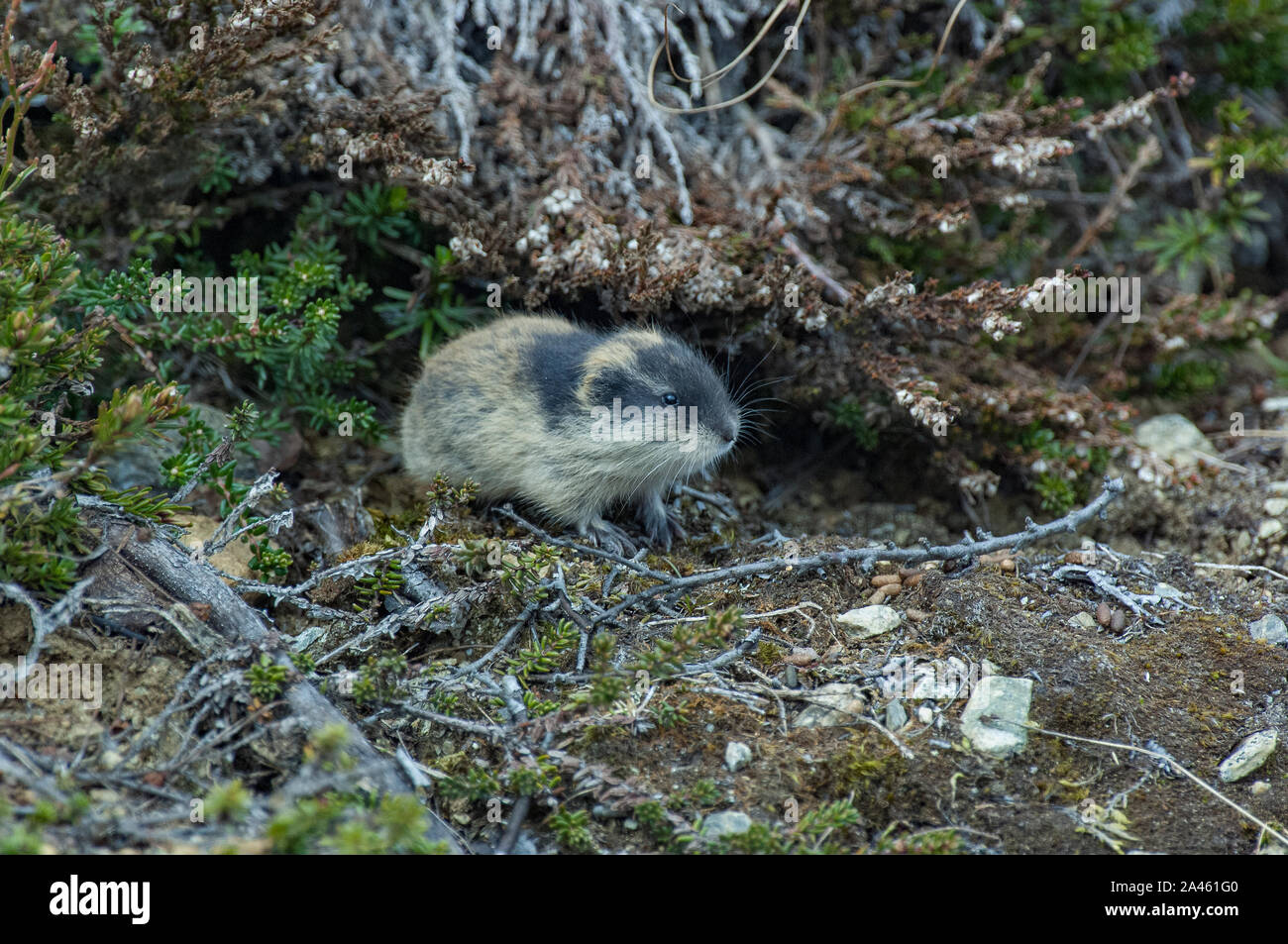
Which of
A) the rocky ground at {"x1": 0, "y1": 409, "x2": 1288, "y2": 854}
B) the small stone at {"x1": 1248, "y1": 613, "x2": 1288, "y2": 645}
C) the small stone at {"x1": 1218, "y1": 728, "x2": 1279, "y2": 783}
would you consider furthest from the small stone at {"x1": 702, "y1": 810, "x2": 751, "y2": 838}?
the small stone at {"x1": 1248, "y1": 613, "x2": 1288, "y2": 645}

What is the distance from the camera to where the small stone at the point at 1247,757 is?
3951 millimetres

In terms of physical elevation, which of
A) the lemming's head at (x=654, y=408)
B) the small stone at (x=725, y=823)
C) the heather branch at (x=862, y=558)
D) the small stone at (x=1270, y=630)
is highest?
the lemming's head at (x=654, y=408)

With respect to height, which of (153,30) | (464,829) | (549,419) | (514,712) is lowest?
(464,829)

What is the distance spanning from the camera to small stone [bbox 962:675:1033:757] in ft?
13.1

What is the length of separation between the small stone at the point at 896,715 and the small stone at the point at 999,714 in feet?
0.77

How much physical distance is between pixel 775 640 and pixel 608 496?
4.92ft

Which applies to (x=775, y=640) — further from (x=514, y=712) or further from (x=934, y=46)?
(x=934, y=46)

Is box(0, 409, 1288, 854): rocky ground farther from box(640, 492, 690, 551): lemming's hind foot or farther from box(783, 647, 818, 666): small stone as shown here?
box(640, 492, 690, 551): lemming's hind foot

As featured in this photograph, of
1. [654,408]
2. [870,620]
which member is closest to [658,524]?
[654,408]

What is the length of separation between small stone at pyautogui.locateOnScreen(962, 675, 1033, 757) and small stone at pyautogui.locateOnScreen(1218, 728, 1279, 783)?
0.76 meters

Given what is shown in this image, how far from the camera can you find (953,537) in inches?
244

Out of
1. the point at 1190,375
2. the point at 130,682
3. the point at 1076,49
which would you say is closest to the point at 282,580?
the point at 130,682

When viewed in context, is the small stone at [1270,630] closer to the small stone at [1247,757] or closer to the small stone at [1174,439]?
the small stone at [1247,757]

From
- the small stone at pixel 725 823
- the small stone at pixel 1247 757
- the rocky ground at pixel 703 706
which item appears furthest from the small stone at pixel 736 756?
the small stone at pixel 1247 757
